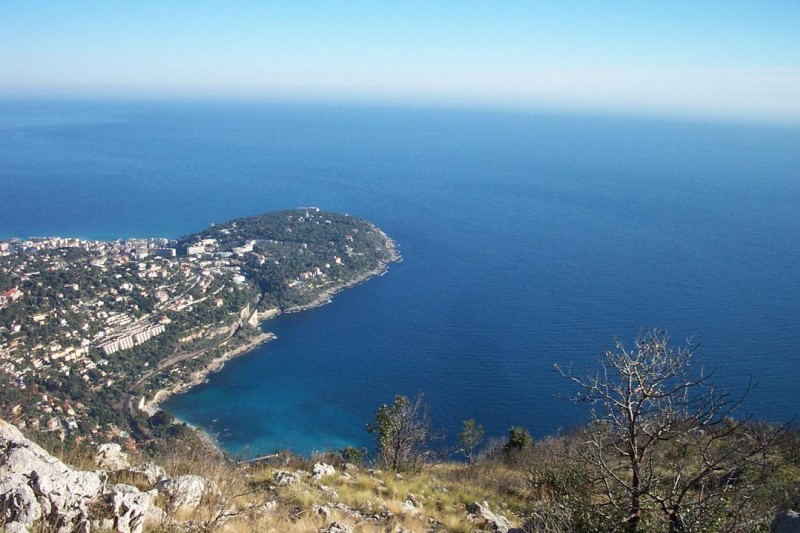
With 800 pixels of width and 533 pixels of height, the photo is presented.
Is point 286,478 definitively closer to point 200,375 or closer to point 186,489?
point 186,489

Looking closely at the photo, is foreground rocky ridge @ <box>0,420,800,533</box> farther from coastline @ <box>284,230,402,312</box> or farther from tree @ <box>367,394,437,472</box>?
coastline @ <box>284,230,402,312</box>

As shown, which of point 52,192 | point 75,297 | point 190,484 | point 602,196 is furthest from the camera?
point 602,196

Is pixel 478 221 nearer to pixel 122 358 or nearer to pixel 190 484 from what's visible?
pixel 122 358

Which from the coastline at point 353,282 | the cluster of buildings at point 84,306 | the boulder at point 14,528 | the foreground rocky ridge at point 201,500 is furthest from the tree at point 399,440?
the coastline at point 353,282

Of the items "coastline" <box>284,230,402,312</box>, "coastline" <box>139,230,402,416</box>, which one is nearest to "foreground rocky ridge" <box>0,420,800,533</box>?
"coastline" <box>139,230,402,416</box>

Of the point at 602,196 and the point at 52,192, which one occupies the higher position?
the point at 602,196

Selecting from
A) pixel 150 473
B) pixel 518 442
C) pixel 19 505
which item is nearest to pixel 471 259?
pixel 518 442

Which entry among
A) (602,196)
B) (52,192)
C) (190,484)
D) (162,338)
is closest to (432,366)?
(162,338)
